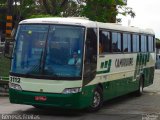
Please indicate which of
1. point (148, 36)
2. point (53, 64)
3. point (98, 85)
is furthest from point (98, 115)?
point (148, 36)

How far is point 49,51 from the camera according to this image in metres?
13.8

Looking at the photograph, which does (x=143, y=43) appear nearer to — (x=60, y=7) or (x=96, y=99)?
(x=96, y=99)

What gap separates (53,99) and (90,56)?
1698 mm

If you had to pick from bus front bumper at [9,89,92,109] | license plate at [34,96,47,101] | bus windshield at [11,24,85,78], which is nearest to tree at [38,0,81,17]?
bus windshield at [11,24,85,78]

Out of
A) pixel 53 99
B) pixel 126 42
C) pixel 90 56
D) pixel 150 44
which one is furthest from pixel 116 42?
pixel 150 44

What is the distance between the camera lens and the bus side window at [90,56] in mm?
13936

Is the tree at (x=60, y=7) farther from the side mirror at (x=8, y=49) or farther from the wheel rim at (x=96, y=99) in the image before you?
the side mirror at (x=8, y=49)

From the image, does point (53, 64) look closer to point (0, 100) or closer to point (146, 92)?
point (0, 100)

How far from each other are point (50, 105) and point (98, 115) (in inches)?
61.1

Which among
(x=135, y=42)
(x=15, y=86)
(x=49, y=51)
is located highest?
(x=49, y=51)

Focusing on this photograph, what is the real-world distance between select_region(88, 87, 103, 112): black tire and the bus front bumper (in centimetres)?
89

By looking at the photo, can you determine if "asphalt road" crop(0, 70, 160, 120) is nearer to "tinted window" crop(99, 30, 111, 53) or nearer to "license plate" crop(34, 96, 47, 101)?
"license plate" crop(34, 96, 47, 101)

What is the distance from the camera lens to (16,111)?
1467 centimetres

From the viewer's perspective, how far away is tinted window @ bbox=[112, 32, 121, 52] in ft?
54.1
